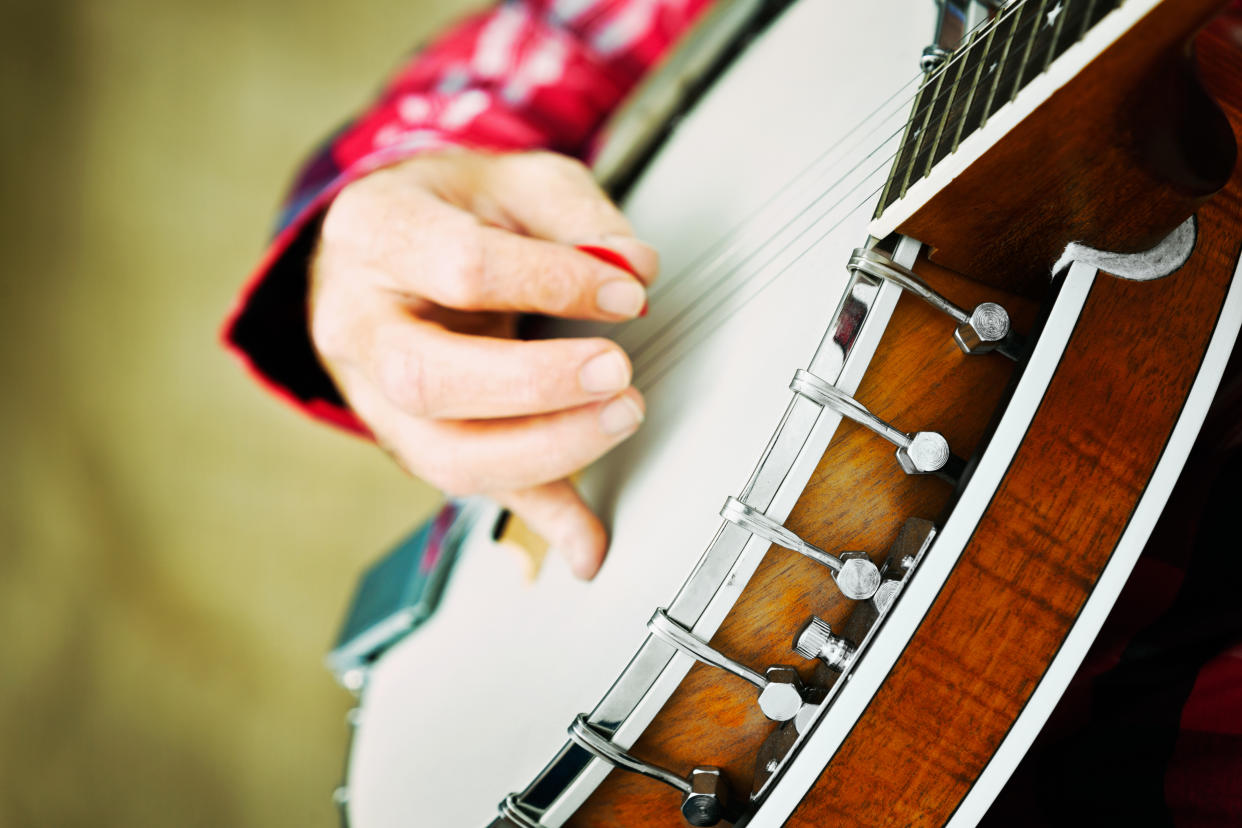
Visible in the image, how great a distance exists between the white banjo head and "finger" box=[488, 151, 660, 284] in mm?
47

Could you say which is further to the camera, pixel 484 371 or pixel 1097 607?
pixel 484 371

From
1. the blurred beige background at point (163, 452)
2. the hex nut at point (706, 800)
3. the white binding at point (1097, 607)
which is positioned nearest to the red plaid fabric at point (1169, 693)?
the white binding at point (1097, 607)

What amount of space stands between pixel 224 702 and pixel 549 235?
0.97 metres

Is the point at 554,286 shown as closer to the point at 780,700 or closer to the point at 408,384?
the point at 408,384

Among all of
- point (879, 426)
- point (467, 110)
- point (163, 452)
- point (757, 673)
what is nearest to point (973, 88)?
point (879, 426)

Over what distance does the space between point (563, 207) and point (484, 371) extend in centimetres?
13

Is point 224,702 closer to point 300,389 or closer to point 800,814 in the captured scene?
point 300,389

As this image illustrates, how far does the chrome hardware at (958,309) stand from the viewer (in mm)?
307

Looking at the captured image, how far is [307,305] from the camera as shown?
0.63 meters

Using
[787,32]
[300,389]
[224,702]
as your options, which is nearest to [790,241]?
[787,32]

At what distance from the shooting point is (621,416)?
418 mm

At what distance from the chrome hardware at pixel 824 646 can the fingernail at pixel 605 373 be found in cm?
14

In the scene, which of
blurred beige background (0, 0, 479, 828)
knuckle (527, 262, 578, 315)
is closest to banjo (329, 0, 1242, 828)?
knuckle (527, 262, 578, 315)

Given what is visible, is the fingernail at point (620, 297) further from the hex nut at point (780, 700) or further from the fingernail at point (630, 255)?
the hex nut at point (780, 700)
